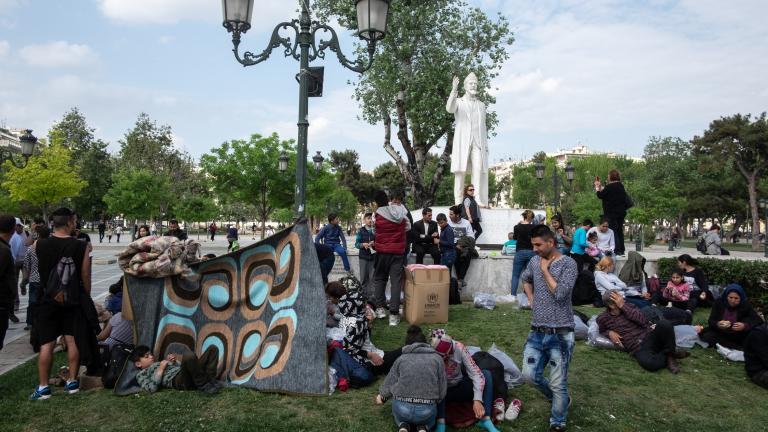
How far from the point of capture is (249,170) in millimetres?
28984

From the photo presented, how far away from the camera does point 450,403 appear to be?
433cm

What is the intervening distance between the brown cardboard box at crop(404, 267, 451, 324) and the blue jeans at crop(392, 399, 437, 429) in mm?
3207

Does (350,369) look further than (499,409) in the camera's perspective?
Yes

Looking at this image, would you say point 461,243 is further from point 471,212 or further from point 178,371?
point 178,371

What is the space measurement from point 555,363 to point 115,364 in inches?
162

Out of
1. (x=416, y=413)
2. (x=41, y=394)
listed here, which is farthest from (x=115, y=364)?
(x=416, y=413)

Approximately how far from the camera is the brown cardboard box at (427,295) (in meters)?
7.16

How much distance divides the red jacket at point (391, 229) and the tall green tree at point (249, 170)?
893 inches

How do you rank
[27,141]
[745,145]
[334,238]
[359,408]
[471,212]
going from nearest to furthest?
1. [359,408]
2. [334,238]
3. [471,212]
4. [27,141]
5. [745,145]

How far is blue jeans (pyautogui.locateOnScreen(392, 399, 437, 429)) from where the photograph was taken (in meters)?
3.91

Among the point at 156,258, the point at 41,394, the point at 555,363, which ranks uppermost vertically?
the point at 156,258

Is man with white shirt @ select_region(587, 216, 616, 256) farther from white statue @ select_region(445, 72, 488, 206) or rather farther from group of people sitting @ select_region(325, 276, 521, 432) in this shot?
group of people sitting @ select_region(325, 276, 521, 432)

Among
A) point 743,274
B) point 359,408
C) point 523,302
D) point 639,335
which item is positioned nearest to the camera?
point 359,408

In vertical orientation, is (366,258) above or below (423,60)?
below
